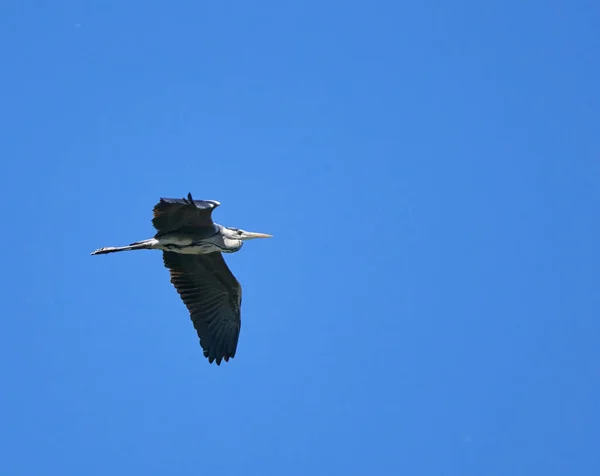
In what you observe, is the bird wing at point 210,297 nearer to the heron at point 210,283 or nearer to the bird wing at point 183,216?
the heron at point 210,283

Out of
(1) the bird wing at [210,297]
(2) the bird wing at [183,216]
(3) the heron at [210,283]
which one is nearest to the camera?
(2) the bird wing at [183,216]

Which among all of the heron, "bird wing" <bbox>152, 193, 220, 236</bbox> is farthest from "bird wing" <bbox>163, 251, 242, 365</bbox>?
"bird wing" <bbox>152, 193, 220, 236</bbox>

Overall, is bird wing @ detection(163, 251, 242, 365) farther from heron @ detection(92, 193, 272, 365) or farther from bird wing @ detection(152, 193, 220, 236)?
bird wing @ detection(152, 193, 220, 236)

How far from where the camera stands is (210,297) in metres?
15.2

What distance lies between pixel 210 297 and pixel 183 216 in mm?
1785

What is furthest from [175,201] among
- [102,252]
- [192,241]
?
[102,252]

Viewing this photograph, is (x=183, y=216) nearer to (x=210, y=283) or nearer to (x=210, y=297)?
(x=210, y=283)

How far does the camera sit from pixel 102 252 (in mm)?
14750

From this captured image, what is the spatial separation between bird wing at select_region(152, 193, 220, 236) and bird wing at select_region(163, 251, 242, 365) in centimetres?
83

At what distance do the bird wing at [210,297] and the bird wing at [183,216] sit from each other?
832 mm

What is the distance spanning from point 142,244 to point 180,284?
120cm

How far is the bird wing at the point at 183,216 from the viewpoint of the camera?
13.5 meters

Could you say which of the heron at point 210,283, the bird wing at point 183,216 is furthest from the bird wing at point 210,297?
the bird wing at point 183,216

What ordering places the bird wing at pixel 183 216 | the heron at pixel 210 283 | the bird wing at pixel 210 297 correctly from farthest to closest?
the bird wing at pixel 210 297 → the heron at pixel 210 283 → the bird wing at pixel 183 216
